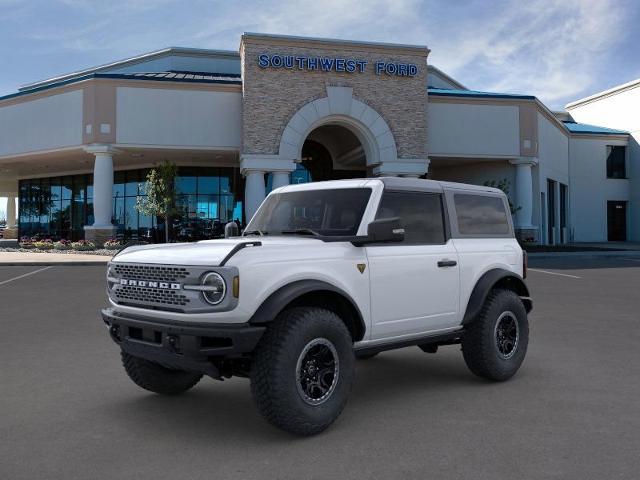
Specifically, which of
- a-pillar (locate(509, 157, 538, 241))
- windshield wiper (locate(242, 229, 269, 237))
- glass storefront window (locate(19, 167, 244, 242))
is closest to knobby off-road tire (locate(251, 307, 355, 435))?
windshield wiper (locate(242, 229, 269, 237))

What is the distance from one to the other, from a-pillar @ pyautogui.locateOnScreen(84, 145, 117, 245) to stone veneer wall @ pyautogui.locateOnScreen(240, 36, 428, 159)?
6971mm

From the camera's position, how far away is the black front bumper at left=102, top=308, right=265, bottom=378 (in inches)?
156

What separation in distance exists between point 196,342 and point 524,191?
3108 centimetres

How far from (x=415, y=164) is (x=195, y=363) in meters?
26.4

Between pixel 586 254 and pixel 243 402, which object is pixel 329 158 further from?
pixel 243 402

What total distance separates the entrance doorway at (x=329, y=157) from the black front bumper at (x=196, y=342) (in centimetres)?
2987

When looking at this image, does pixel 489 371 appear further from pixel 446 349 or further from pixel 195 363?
pixel 195 363

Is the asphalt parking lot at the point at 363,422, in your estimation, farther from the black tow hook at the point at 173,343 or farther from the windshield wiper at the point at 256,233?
the windshield wiper at the point at 256,233

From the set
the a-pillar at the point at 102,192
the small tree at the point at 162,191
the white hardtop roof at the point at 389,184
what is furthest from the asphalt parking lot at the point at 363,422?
the a-pillar at the point at 102,192

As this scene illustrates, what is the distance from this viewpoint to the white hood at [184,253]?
416cm

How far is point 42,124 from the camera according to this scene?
30562 millimetres

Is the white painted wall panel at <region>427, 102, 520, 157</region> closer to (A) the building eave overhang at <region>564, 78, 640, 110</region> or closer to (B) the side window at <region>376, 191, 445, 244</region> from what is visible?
(A) the building eave overhang at <region>564, 78, 640, 110</region>

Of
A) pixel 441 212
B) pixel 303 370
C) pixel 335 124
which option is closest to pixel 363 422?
pixel 303 370

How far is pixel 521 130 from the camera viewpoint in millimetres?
32094
